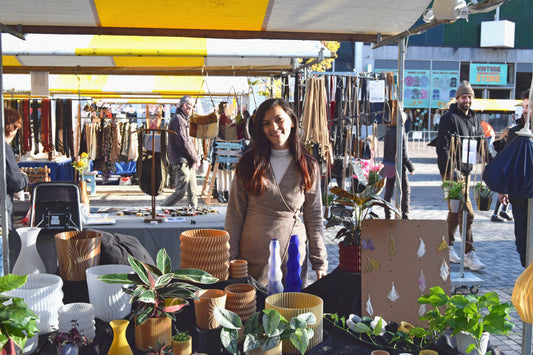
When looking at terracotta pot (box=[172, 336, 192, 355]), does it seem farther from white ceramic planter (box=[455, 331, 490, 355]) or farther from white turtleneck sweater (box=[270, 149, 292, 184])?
white turtleneck sweater (box=[270, 149, 292, 184])

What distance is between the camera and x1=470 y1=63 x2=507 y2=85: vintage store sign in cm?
2672

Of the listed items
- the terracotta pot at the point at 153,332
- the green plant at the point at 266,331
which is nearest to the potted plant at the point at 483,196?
the green plant at the point at 266,331

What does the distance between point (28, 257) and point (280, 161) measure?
4.34ft

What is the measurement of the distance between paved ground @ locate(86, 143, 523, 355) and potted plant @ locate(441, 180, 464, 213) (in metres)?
0.43

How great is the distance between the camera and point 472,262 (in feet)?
18.1

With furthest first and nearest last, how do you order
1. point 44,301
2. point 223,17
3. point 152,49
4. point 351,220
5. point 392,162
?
point 392,162, point 152,49, point 223,17, point 351,220, point 44,301

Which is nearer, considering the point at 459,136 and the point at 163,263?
the point at 163,263

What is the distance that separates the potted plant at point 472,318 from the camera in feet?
4.99

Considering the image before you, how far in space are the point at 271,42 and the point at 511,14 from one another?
87.5ft

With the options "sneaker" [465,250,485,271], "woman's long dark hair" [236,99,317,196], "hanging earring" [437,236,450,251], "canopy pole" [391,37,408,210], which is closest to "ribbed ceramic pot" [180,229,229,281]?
"woman's long dark hair" [236,99,317,196]

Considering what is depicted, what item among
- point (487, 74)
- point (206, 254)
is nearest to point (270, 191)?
point (206, 254)

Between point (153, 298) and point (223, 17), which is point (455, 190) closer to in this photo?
point (223, 17)

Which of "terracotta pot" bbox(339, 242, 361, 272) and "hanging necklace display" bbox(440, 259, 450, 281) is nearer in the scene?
"hanging necklace display" bbox(440, 259, 450, 281)

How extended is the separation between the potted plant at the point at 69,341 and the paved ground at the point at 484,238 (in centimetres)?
200
